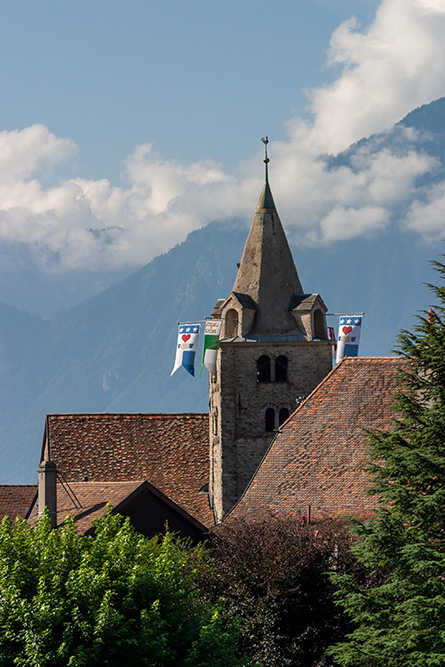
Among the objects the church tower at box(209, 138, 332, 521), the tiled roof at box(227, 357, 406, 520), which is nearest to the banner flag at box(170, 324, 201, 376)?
the church tower at box(209, 138, 332, 521)

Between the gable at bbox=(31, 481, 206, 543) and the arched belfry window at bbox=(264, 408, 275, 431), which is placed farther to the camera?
the arched belfry window at bbox=(264, 408, 275, 431)

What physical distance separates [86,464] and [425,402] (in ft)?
79.3

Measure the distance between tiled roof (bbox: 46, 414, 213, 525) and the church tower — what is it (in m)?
0.74

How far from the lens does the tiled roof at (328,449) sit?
116 feet

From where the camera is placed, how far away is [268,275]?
51219mm

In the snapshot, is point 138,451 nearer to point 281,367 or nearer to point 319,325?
point 281,367

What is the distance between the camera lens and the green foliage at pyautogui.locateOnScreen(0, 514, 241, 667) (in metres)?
23.3

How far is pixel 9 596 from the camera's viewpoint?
23.9 meters

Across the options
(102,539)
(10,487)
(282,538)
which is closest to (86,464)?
(10,487)

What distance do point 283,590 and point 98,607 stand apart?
7.79 metres

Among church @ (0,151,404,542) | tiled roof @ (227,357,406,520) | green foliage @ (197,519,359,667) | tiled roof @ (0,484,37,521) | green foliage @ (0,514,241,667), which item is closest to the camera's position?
green foliage @ (0,514,241,667)

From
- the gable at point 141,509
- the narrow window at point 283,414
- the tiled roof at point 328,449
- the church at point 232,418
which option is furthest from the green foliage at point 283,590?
the narrow window at point 283,414

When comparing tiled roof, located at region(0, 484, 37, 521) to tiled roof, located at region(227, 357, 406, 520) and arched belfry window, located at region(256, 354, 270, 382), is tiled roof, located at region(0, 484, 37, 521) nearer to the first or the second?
arched belfry window, located at region(256, 354, 270, 382)

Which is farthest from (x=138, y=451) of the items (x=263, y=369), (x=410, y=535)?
(x=410, y=535)
